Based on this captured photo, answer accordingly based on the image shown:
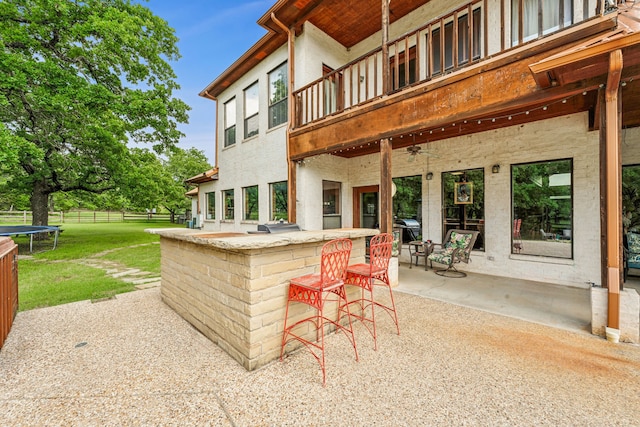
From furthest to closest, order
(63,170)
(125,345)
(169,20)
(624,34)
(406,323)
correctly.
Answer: (169,20) → (63,170) → (406,323) → (125,345) → (624,34)

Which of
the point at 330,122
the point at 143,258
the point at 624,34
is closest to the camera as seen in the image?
the point at 624,34

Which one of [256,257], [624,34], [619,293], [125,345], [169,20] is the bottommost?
[125,345]

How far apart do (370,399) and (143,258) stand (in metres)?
8.68

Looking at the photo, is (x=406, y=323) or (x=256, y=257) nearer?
(x=256, y=257)

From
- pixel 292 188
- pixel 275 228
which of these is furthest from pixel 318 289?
pixel 292 188

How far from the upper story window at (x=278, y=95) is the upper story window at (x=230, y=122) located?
2.41 metres

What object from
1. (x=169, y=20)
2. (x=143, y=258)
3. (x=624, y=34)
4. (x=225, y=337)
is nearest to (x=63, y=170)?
(x=143, y=258)

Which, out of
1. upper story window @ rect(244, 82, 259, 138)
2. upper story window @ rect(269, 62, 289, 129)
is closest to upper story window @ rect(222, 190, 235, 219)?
upper story window @ rect(244, 82, 259, 138)

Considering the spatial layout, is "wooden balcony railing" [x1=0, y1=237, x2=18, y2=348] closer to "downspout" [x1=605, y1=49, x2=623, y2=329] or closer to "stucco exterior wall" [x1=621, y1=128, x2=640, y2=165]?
"downspout" [x1=605, y1=49, x2=623, y2=329]

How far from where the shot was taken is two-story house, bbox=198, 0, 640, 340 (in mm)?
3158

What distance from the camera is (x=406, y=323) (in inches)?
138

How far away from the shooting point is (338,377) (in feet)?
7.79

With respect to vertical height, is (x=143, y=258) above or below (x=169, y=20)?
below

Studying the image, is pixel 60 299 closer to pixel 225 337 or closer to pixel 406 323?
pixel 225 337
